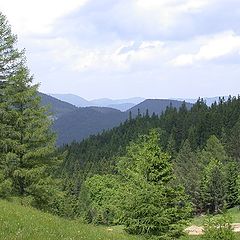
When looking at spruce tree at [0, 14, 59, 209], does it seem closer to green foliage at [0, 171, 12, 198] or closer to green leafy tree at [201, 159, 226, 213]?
green foliage at [0, 171, 12, 198]

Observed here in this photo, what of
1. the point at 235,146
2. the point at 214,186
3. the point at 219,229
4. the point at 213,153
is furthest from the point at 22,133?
the point at 235,146

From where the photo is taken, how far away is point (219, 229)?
23531mm

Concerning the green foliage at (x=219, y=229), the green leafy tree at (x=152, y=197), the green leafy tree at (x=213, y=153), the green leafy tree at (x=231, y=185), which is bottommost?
the green leafy tree at (x=231, y=185)

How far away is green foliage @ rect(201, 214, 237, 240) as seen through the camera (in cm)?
2316

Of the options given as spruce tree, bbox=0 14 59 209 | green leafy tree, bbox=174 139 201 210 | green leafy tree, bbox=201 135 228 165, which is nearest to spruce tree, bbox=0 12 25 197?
spruce tree, bbox=0 14 59 209

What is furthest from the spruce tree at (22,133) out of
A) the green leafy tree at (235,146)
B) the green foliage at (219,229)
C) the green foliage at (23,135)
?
the green leafy tree at (235,146)

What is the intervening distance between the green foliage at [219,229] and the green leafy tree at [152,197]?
1932 mm

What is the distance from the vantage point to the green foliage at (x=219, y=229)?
76.0 feet

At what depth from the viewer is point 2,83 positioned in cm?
2884

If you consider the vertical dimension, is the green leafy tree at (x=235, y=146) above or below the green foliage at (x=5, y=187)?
below

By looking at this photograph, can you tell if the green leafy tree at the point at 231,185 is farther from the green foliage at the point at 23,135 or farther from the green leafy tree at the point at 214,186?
the green foliage at the point at 23,135

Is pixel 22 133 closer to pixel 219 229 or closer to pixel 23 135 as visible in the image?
pixel 23 135

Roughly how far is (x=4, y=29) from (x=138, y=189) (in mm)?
14281

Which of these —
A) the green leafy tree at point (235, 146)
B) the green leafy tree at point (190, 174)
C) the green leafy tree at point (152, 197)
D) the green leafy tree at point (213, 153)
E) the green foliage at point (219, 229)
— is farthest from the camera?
the green leafy tree at point (235, 146)
